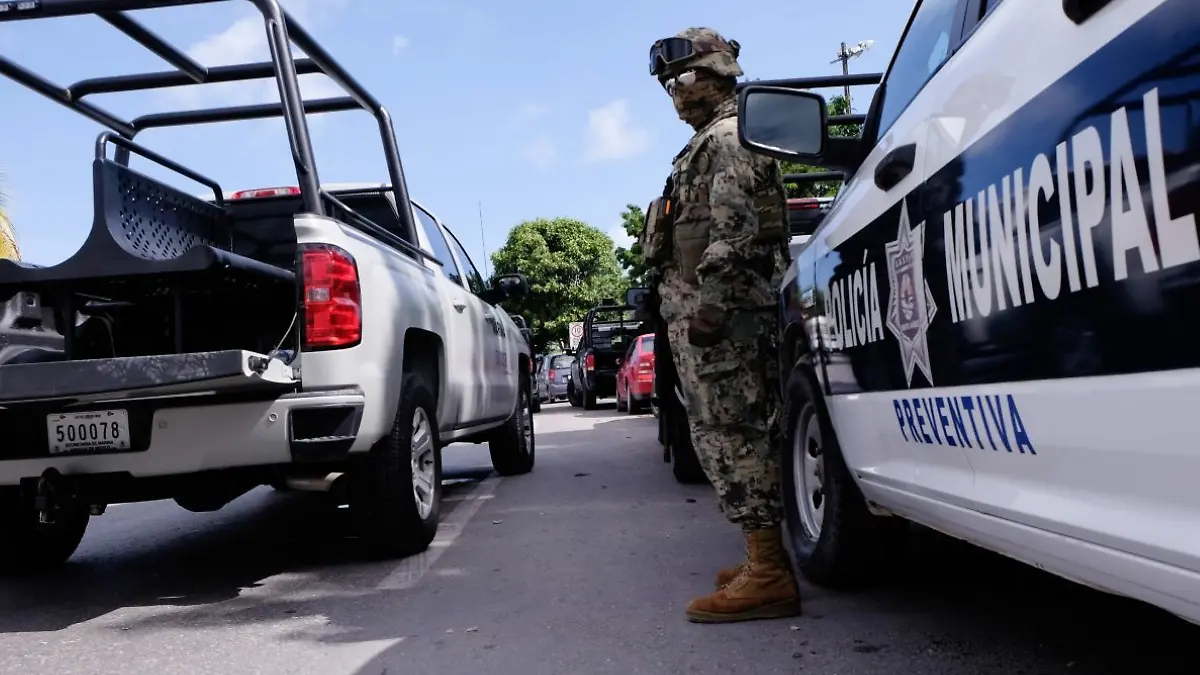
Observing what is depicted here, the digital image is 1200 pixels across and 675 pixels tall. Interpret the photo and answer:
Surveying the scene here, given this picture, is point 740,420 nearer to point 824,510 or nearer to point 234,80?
point 824,510

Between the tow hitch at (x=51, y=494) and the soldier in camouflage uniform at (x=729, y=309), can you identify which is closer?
the soldier in camouflage uniform at (x=729, y=309)

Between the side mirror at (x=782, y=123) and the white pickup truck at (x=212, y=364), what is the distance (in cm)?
179

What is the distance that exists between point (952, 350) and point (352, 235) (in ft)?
8.73

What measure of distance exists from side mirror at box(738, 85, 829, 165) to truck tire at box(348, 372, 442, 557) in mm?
2170

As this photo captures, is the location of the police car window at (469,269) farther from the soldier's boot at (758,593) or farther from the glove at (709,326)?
the soldier's boot at (758,593)

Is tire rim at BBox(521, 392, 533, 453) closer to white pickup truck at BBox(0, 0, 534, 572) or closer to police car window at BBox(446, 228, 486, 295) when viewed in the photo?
police car window at BBox(446, 228, 486, 295)

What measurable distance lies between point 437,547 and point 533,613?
4.97 ft

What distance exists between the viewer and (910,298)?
2477 millimetres

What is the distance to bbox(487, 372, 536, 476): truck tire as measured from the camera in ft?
26.3

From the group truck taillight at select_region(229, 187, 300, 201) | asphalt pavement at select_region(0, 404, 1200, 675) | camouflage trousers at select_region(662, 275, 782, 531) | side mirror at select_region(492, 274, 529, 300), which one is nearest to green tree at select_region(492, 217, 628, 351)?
side mirror at select_region(492, 274, 529, 300)

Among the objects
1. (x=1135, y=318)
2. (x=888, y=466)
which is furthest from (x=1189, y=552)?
(x=888, y=466)

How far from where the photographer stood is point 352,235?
13.5 ft

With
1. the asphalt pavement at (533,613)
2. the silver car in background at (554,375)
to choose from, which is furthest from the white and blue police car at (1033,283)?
the silver car in background at (554,375)

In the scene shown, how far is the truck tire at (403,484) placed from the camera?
169 inches
